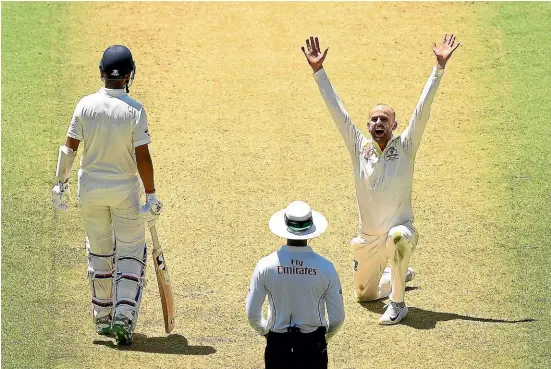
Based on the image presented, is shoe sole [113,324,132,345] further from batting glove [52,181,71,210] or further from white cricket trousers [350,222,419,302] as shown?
white cricket trousers [350,222,419,302]

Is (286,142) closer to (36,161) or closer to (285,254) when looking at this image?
(36,161)

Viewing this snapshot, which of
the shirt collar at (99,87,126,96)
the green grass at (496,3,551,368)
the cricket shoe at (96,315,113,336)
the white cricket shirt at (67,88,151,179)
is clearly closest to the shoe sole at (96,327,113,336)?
the cricket shoe at (96,315,113,336)

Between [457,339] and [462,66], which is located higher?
[462,66]

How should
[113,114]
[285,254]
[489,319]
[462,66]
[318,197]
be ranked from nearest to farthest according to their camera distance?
1. [285,254]
2. [113,114]
3. [489,319]
4. [318,197]
5. [462,66]

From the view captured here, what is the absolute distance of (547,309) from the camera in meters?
14.3

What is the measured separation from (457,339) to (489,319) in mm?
547

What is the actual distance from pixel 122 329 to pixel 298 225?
8.96 feet

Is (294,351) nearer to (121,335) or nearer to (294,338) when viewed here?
(294,338)

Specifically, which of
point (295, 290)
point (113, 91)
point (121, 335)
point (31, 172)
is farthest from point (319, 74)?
Answer: point (31, 172)

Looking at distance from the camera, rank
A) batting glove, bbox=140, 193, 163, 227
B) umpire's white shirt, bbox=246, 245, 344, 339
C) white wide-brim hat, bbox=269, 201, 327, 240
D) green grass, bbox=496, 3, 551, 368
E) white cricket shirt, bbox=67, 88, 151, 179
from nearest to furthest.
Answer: umpire's white shirt, bbox=246, 245, 344, 339
white wide-brim hat, bbox=269, 201, 327, 240
white cricket shirt, bbox=67, 88, 151, 179
batting glove, bbox=140, 193, 163, 227
green grass, bbox=496, 3, 551, 368

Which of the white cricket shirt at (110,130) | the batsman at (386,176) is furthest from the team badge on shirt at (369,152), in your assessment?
the white cricket shirt at (110,130)

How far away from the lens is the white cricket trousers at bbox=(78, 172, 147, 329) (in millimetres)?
13352

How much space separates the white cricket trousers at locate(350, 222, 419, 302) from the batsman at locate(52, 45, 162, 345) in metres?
2.13

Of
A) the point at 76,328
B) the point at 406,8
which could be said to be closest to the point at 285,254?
the point at 76,328
